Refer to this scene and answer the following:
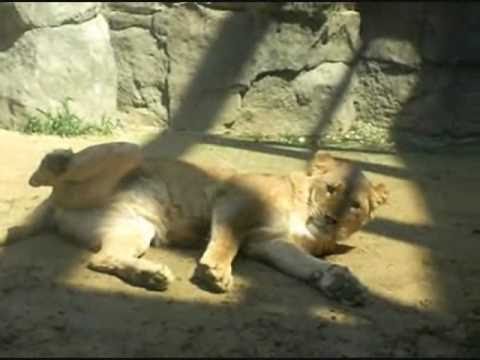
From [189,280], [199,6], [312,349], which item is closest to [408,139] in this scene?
[199,6]

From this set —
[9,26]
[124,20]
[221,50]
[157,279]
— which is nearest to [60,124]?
[9,26]

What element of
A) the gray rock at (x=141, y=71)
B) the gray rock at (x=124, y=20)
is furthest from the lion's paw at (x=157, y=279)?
the gray rock at (x=124, y=20)

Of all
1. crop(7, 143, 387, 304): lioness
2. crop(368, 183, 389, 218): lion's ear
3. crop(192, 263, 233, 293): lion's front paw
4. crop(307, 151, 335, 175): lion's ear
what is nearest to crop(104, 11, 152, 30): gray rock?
crop(7, 143, 387, 304): lioness

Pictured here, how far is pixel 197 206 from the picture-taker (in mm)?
4090

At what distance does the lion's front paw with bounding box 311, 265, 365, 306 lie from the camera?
143 inches

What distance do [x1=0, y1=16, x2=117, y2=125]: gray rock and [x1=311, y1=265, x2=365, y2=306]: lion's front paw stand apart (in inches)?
128

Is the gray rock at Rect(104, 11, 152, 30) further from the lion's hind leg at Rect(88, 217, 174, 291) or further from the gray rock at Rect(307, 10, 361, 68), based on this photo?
the lion's hind leg at Rect(88, 217, 174, 291)

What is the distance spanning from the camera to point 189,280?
12.3 ft

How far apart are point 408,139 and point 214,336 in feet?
13.4

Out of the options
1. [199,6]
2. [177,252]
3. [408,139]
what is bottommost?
[408,139]

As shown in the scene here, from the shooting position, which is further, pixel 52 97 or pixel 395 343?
pixel 52 97

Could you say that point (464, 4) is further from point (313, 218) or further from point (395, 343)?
point (395, 343)

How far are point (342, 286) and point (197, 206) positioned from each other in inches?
30.4

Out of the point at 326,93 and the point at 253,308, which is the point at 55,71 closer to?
the point at 326,93
